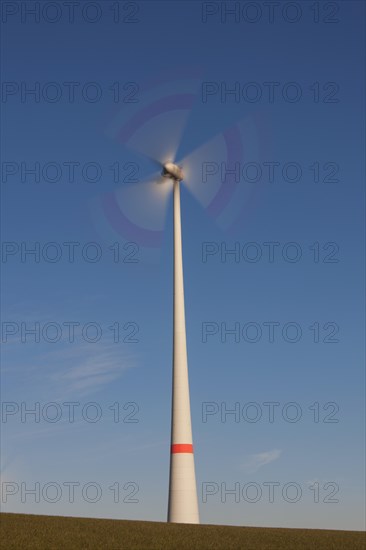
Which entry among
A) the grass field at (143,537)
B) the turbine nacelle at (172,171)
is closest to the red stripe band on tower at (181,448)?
the grass field at (143,537)

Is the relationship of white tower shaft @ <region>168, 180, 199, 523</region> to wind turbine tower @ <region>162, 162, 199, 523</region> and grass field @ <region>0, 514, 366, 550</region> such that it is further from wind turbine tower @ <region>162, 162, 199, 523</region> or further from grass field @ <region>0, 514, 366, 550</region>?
grass field @ <region>0, 514, 366, 550</region>

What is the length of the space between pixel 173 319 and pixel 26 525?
22.1 meters

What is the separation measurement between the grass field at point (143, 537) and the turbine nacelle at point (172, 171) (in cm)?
3031

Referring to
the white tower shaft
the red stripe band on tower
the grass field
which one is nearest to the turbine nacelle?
the white tower shaft

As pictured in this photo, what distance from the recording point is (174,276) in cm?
6062

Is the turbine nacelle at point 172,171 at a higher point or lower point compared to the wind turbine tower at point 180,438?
higher

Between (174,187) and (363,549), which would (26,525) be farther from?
(174,187)

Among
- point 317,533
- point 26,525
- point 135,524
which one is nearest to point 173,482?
point 135,524

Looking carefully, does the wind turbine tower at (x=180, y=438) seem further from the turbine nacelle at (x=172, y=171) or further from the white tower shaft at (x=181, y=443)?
the turbine nacelle at (x=172, y=171)

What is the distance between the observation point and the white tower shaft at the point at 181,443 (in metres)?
52.6

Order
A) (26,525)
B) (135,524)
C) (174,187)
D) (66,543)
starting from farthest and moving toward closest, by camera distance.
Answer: (174,187) < (135,524) < (26,525) < (66,543)

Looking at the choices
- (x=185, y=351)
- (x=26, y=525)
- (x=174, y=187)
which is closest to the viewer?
(x=26, y=525)

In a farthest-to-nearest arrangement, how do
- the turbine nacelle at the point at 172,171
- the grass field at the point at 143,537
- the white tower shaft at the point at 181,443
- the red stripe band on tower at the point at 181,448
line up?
1. the turbine nacelle at the point at 172,171
2. the red stripe band on tower at the point at 181,448
3. the white tower shaft at the point at 181,443
4. the grass field at the point at 143,537

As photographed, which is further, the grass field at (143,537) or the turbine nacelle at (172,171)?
the turbine nacelle at (172,171)
